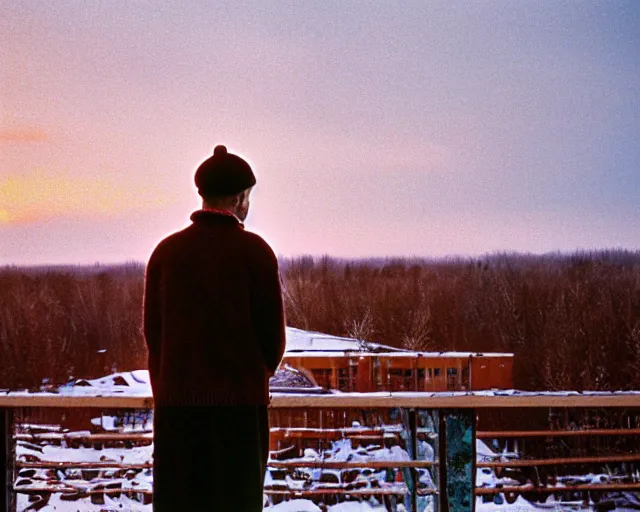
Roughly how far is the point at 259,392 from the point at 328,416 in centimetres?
1705

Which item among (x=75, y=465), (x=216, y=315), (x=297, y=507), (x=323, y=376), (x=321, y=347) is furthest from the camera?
(x=321, y=347)

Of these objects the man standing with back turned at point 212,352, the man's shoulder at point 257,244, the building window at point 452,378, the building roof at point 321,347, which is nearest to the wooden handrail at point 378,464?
the man standing with back turned at point 212,352

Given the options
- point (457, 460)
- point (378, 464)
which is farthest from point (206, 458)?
point (457, 460)

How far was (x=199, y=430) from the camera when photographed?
1483 millimetres

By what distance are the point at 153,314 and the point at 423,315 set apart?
32.1 metres

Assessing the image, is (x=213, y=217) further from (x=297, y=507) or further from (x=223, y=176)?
(x=297, y=507)

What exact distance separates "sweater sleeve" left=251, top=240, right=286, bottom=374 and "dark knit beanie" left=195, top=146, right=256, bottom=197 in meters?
0.14

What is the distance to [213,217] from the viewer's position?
1519 mm

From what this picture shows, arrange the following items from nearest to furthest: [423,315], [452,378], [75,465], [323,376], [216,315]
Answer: [216,315] → [75,465] → [323,376] → [452,378] → [423,315]

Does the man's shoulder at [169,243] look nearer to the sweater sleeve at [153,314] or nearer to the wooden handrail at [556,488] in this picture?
the sweater sleeve at [153,314]

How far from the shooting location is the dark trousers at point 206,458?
1.48m

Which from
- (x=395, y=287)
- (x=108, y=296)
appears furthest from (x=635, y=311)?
(x=108, y=296)

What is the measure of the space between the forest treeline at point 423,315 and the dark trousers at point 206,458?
2749cm

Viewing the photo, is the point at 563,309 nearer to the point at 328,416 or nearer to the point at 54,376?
the point at 328,416
